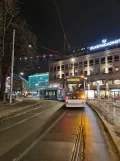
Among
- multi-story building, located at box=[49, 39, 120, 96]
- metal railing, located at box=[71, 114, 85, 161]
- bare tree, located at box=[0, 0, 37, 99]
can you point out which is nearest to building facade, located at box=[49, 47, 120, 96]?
multi-story building, located at box=[49, 39, 120, 96]

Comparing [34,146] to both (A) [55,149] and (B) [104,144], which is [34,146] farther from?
(B) [104,144]

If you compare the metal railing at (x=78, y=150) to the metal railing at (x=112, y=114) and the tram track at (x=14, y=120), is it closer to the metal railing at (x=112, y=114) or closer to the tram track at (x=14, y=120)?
the metal railing at (x=112, y=114)

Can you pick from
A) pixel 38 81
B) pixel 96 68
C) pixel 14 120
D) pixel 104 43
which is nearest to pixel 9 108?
pixel 14 120

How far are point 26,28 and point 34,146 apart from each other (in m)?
30.5

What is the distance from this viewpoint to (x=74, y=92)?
101 feet

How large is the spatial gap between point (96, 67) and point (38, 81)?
5134 centimetres

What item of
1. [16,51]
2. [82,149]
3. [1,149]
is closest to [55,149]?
[82,149]

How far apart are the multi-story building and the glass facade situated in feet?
55.1

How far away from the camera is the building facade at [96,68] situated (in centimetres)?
8850

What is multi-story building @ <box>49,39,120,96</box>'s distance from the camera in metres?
88.6

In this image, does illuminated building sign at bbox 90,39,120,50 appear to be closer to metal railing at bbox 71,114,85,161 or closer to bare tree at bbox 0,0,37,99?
bare tree at bbox 0,0,37,99

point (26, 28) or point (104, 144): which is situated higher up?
point (26, 28)

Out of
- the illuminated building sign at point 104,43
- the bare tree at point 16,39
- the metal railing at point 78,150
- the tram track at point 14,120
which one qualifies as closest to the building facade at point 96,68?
the illuminated building sign at point 104,43

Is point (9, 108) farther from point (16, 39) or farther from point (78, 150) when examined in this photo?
point (78, 150)
